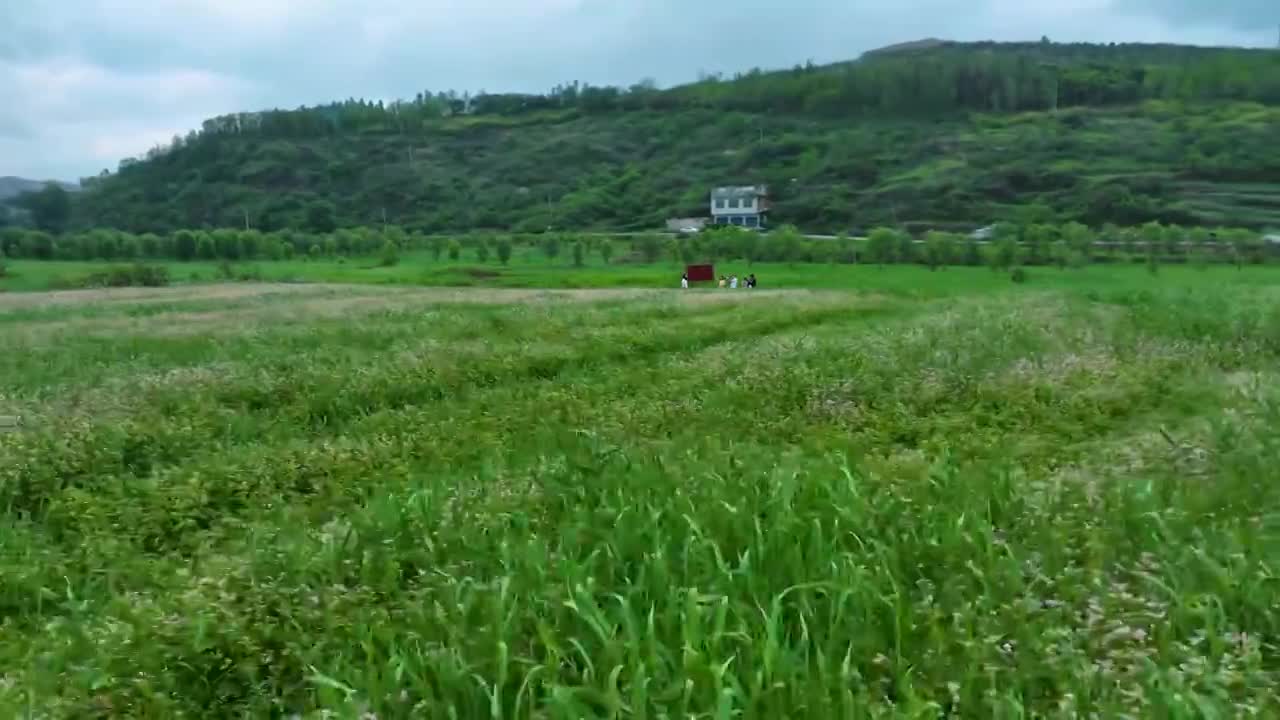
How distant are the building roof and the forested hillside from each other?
1230mm

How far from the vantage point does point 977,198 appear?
145 feet

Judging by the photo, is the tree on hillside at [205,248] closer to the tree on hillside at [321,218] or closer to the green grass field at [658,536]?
the tree on hillside at [321,218]

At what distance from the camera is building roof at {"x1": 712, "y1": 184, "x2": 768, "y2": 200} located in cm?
6031

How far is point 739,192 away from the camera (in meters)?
61.3

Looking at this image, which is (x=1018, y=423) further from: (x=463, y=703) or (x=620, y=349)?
(x=620, y=349)

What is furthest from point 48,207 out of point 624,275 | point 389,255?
point 624,275

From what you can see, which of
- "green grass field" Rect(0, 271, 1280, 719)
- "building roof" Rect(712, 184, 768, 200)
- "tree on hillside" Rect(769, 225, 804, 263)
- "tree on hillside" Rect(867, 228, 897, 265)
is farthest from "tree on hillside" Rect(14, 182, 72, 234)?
"building roof" Rect(712, 184, 768, 200)

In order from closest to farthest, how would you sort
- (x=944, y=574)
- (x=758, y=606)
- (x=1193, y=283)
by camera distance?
(x=758, y=606), (x=944, y=574), (x=1193, y=283)

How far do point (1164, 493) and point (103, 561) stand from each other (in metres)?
7.33

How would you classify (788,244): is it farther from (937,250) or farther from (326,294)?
(326,294)

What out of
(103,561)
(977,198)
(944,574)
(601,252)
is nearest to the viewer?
(944,574)

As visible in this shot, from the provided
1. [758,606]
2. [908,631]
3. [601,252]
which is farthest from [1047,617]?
[601,252]

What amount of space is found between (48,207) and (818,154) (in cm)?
4378

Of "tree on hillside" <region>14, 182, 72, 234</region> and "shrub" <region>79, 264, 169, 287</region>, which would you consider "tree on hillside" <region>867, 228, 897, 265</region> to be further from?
"tree on hillside" <region>14, 182, 72, 234</region>
